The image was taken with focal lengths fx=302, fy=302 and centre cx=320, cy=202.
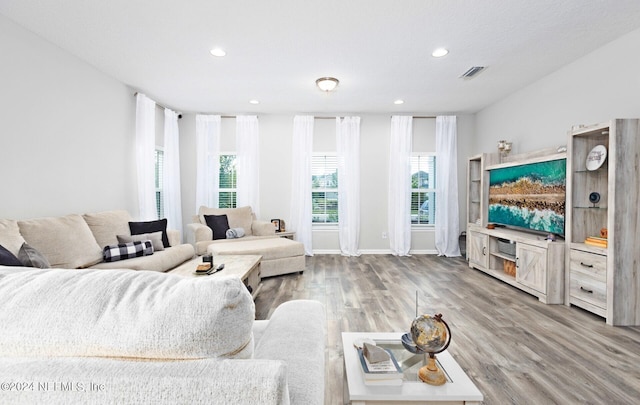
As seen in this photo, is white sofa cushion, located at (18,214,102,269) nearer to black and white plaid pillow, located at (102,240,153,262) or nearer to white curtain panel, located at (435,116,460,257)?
black and white plaid pillow, located at (102,240,153,262)

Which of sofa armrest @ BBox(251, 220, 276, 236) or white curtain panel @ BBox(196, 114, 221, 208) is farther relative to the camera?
white curtain panel @ BBox(196, 114, 221, 208)

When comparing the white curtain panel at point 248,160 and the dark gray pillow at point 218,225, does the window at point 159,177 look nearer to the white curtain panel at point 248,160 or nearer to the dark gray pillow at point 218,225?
the dark gray pillow at point 218,225

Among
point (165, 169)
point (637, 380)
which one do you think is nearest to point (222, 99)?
point (165, 169)

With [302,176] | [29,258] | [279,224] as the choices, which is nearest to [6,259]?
[29,258]

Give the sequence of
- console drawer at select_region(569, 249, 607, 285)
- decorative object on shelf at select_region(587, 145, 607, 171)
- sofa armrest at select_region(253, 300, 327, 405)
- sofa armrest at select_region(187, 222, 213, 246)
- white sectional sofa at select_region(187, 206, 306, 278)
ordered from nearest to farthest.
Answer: sofa armrest at select_region(253, 300, 327, 405), console drawer at select_region(569, 249, 607, 285), decorative object on shelf at select_region(587, 145, 607, 171), white sectional sofa at select_region(187, 206, 306, 278), sofa armrest at select_region(187, 222, 213, 246)

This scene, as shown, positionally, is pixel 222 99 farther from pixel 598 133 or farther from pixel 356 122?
pixel 598 133

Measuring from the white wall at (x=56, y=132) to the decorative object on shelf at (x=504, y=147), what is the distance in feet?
17.5

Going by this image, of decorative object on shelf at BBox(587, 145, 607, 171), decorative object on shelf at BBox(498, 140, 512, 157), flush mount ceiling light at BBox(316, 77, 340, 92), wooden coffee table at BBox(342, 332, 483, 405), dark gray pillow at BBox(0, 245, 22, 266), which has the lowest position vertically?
wooden coffee table at BBox(342, 332, 483, 405)

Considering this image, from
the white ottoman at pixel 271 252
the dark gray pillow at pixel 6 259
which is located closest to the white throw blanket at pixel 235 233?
the white ottoman at pixel 271 252

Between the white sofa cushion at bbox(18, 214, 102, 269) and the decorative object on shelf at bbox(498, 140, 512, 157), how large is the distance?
17.3 ft

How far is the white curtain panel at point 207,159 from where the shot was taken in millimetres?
5480

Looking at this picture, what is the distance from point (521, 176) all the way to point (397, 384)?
3.64 m

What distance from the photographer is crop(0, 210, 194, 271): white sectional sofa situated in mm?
2368

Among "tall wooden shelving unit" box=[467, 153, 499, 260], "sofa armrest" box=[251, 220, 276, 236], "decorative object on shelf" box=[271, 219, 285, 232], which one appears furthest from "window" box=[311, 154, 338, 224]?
"tall wooden shelving unit" box=[467, 153, 499, 260]
